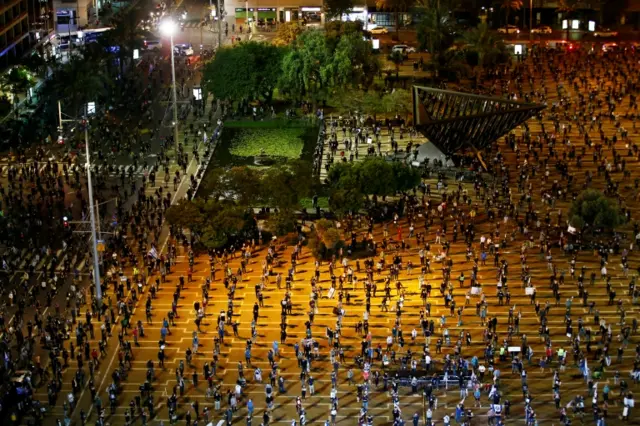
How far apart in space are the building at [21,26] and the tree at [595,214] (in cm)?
7727

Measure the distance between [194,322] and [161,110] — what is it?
2373 inches

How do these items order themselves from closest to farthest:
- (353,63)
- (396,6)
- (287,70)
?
1. (287,70)
2. (353,63)
3. (396,6)

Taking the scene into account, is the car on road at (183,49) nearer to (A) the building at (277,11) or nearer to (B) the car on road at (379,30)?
(A) the building at (277,11)

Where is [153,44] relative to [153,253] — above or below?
above

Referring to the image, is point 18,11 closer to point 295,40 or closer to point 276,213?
point 295,40

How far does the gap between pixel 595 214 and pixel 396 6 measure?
295ft

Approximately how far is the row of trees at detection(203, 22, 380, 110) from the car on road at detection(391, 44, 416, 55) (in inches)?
1020

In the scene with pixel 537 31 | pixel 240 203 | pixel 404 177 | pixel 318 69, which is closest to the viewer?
pixel 240 203


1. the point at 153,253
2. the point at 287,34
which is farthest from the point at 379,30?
the point at 153,253

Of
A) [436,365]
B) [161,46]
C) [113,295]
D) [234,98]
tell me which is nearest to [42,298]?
[113,295]

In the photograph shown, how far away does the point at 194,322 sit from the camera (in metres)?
88.8

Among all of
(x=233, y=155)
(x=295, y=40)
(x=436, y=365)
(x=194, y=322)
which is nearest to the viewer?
(x=436, y=365)

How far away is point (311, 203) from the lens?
369 ft

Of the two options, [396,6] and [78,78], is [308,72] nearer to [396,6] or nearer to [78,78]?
[78,78]
